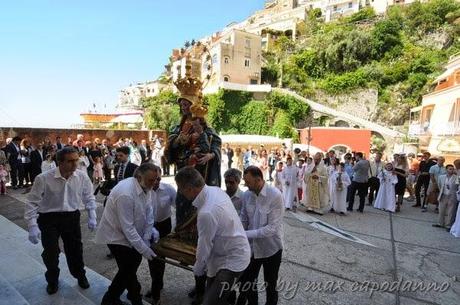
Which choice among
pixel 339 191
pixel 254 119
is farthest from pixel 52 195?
pixel 254 119

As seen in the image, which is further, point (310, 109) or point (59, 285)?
point (310, 109)

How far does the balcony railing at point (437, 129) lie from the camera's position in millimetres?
22641

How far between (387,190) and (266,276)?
318 inches

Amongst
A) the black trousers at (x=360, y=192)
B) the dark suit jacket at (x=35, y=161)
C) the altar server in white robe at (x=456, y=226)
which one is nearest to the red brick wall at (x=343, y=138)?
the black trousers at (x=360, y=192)

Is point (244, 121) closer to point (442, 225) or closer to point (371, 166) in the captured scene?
point (371, 166)

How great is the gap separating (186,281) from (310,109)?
35.8m

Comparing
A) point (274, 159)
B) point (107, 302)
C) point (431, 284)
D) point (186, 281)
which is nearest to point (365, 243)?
point (431, 284)

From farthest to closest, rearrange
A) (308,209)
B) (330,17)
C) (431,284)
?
1. (330,17)
2. (308,209)
3. (431,284)

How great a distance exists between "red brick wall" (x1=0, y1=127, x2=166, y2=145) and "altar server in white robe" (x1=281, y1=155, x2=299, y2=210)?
11210 millimetres

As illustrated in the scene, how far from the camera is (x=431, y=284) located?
4.71 metres

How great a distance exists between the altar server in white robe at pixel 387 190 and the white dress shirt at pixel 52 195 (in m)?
9.21

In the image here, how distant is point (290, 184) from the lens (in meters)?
9.42

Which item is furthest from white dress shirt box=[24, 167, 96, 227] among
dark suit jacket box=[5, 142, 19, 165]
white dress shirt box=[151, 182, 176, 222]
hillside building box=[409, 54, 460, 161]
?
hillside building box=[409, 54, 460, 161]

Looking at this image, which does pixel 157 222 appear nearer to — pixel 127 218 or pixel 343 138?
pixel 127 218
